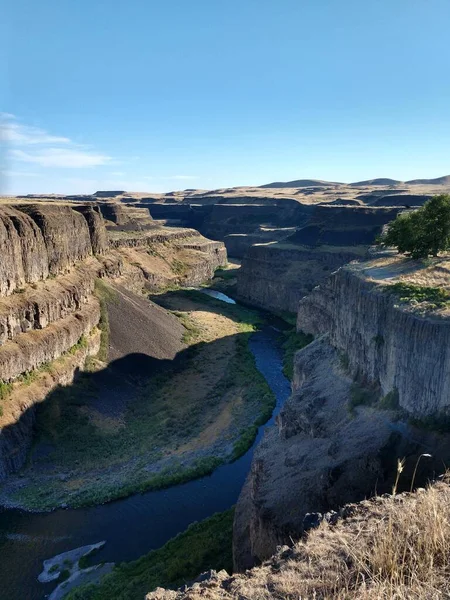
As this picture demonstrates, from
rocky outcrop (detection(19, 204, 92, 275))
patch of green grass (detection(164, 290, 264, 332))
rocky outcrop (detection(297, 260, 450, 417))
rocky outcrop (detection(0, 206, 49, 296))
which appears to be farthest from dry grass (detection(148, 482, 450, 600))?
patch of green grass (detection(164, 290, 264, 332))

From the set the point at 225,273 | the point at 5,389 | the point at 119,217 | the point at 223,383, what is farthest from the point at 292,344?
the point at 119,217

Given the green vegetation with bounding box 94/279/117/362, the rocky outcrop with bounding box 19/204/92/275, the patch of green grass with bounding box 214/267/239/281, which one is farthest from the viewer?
the patch of green grass with bounding box 214/267/239/281

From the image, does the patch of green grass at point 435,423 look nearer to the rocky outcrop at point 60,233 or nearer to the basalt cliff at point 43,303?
the basalt cliff at point 43,303

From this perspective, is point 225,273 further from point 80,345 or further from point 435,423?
point 435,423

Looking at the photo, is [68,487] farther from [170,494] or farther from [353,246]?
[353,246]

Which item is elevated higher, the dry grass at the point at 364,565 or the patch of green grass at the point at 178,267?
the dry grass at the point at 364,565

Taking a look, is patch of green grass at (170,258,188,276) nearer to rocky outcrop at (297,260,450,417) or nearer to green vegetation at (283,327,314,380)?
green vegetation at (283,327,314,380)

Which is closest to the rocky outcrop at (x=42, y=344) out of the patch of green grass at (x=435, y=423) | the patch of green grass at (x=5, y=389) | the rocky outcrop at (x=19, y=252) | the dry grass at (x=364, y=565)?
the patch of green grass at (x=5, y=389)
